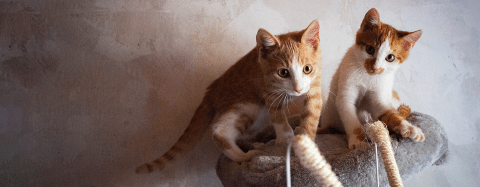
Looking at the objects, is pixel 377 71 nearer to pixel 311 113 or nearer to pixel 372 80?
pixel 372 80

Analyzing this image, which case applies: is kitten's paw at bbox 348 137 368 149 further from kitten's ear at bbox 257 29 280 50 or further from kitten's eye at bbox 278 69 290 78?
kitten's ear at bbox 257 29 280 50

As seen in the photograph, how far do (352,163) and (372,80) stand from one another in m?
0.36

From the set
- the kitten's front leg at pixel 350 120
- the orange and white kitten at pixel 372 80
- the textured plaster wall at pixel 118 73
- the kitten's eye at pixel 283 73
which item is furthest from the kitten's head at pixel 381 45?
the textured plaster wall at pixel 118 73

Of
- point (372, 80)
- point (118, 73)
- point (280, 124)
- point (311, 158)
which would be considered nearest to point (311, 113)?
point (280, 124)

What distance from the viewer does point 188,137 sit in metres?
1.14

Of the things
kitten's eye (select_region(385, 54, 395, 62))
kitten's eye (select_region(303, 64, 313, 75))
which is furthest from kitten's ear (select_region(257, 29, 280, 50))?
kitten's eye (select_region(385, 54, 395, 62))

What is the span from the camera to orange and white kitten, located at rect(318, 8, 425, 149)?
88 centimetres

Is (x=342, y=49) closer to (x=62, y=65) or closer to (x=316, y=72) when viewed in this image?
(x=316, y=72)

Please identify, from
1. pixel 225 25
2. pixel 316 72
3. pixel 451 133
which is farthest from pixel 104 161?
pixel 451 133

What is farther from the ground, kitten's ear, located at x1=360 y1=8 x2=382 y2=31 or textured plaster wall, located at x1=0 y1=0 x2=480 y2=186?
kitten's ear, located at x1=360 y1=8 x2=382 y2=31

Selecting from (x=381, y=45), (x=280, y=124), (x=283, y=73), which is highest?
(x=381, y=45)

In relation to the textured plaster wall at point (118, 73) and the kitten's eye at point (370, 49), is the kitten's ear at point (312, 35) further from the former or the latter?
the textured plaster wall at point (118, 73)

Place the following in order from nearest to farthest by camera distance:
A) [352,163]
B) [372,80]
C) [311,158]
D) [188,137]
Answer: [311,158] < [352,163] < [372,80] < [188,137]

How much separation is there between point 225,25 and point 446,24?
119cm
